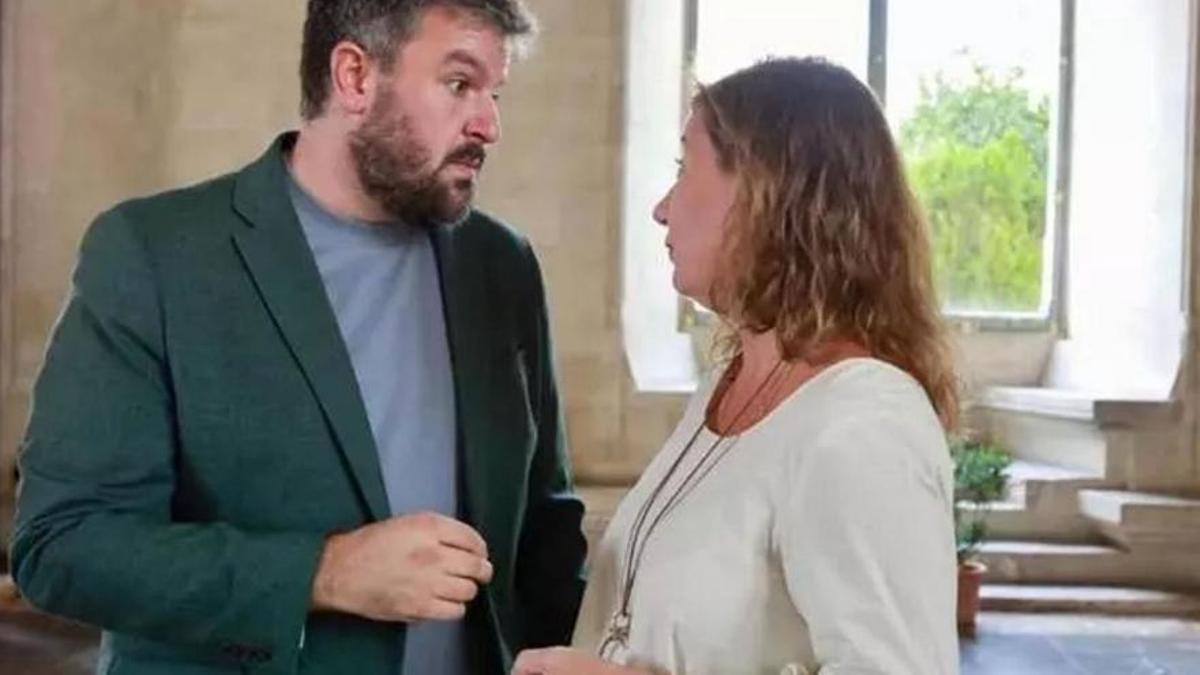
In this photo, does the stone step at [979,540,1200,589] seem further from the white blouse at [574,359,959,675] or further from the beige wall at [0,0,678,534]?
the white blouse at [574,359,959,675]

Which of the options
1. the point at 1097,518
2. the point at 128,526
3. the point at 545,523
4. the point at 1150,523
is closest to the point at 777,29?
the point at 1097,518

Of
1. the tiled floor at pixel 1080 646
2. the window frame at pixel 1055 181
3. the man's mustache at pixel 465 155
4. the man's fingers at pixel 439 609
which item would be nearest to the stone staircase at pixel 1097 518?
the tiled floor at pixel 1080 646

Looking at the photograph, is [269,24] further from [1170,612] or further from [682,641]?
[682,641]

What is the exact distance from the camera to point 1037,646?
4.80 metres

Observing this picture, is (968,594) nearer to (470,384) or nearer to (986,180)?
(986,180)

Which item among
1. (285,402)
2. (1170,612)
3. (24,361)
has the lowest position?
(1170,612)

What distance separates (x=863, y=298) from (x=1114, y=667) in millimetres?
3688

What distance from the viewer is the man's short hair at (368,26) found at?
1.46m

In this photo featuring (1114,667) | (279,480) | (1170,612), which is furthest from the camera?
(1170,612)

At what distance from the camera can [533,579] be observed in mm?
1616

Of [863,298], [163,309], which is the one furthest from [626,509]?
[163,309]

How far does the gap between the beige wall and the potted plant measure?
1.65 meters

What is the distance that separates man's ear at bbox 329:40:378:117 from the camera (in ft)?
4.83

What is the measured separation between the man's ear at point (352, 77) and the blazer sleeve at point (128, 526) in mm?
263
